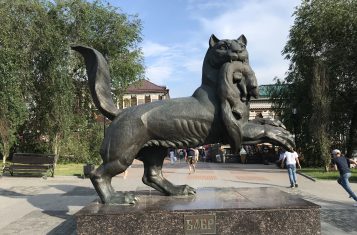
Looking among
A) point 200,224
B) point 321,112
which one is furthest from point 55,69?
point 200,224

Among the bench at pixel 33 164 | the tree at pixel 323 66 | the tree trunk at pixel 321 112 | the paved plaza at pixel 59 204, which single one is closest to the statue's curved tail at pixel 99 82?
the paved plaza at pixel 59 204

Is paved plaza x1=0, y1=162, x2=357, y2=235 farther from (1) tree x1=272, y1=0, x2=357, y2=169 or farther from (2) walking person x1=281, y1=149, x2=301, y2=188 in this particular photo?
(1) tree x1=272, y1=0, x2=357, y2=169

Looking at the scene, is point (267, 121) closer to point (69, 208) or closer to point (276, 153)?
point (69, 208)

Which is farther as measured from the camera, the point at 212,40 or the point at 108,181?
the point at 212,40

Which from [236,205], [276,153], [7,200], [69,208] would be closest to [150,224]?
[236,205]

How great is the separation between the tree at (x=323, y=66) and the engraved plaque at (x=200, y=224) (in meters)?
21.5

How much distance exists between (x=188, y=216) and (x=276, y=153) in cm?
3594

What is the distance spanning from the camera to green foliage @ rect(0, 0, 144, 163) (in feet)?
86.1

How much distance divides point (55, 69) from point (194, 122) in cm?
2252

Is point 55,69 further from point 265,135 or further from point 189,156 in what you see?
point 265,135

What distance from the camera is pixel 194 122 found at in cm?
711

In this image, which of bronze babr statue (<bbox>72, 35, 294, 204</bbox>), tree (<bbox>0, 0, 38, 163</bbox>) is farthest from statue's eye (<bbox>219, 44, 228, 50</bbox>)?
tree (<bbox>0, 0, 38, 163</bbox>)

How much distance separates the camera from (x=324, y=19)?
29.9 metres

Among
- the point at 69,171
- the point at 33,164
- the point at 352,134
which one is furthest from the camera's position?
the point at 352,134
